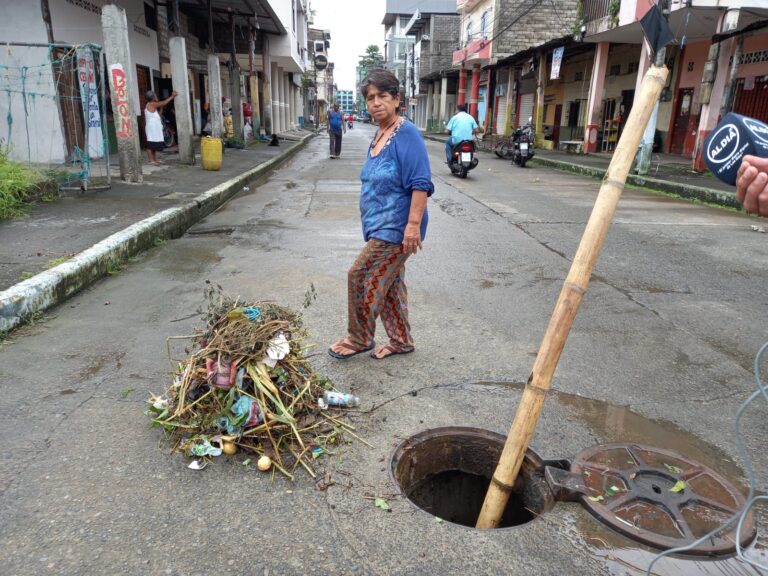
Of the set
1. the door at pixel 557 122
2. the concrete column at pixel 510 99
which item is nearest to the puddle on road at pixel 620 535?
the door at pixel 557 122

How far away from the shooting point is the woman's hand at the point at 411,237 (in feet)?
10.6

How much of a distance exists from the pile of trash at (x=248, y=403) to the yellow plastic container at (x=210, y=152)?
1037 centimetres

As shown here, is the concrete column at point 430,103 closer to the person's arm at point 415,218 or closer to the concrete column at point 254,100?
the concrete column at point 254,100

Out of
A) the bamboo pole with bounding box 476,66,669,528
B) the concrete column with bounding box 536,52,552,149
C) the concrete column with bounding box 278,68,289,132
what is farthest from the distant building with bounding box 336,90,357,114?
the bamboo pole with bounding box 476,66,669,528

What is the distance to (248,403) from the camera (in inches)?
101

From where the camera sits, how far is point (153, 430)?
8.98 feet

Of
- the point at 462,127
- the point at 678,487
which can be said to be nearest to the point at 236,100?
the point at 462,127

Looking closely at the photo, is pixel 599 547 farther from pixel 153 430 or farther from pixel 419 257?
pixel 419 257

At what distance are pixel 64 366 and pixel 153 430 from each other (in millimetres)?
1089

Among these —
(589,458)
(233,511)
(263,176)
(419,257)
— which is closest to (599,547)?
(589,458)

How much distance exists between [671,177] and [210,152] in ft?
34.6

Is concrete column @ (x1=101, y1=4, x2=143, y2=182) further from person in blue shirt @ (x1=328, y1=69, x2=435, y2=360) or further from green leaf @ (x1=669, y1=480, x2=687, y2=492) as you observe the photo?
green leaf @ (x1=669, y1=480, x2=687, y2=492)

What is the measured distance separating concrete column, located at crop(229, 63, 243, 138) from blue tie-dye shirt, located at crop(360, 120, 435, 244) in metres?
18.9

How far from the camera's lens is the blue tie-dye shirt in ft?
10.4
